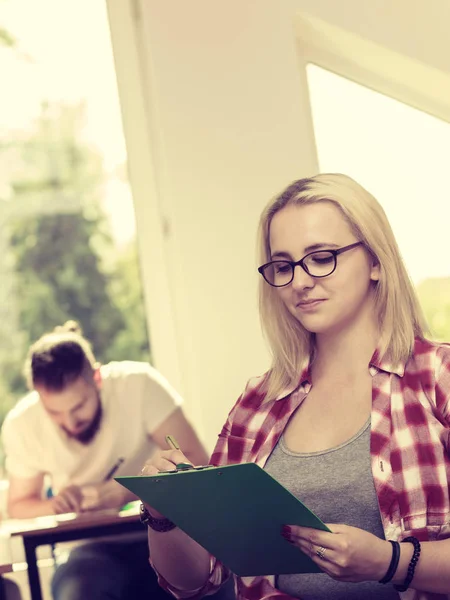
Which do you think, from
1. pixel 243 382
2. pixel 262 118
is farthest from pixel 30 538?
pixel 262 118

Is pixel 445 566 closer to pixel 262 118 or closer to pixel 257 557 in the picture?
pixel 257 557

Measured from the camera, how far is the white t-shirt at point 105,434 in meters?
3.16

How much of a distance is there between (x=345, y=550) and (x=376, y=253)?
62 cm

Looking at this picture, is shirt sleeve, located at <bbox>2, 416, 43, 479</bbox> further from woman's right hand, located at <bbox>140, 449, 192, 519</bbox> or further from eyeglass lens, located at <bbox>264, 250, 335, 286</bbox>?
eyeglass lens, located at <bbox>264, 250, 335, 286</bbox>

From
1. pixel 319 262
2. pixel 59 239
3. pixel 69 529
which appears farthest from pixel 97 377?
pixel 59 239

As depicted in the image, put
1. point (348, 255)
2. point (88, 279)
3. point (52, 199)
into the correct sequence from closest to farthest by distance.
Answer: point (348, 255) → point (52, 199) → point (88, 279)

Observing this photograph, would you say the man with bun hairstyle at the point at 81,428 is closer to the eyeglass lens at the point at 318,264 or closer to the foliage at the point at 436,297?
the foliage at the point at 436,297

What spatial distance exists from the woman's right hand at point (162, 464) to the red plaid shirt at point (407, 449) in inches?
7.6

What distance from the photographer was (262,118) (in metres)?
3.22

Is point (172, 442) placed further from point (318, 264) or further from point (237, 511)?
point (318, 264)

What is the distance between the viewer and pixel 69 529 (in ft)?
8.21

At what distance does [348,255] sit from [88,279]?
4335mm

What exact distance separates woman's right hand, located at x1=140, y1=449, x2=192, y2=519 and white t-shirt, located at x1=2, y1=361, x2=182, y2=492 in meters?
1.46

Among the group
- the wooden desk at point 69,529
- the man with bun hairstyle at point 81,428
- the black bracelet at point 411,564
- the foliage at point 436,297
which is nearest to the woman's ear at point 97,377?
the man with bun hairstyle at point 81,428
